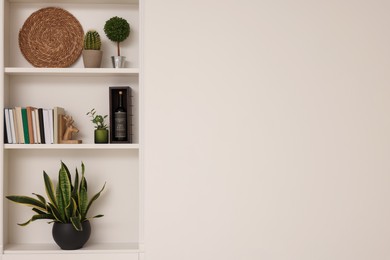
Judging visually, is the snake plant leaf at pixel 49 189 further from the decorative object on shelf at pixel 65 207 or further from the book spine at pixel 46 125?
the book spine at pixel 46 125

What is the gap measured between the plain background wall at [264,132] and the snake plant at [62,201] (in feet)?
1.41

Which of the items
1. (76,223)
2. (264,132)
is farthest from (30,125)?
(264,132)

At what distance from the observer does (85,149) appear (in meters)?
3.20

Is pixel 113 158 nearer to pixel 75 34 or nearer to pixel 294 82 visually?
pixel 75 34

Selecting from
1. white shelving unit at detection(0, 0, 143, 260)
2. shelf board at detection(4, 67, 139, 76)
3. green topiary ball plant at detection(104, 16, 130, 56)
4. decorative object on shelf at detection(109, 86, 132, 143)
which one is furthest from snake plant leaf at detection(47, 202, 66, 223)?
green topiary ball plant at detection(104, 16, 130, 56)

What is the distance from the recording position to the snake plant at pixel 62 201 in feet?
9.71

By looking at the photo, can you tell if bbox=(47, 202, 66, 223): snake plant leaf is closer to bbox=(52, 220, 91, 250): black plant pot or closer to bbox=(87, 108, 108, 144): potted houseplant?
bbox=(52, 220, 91, 250): black plant pot

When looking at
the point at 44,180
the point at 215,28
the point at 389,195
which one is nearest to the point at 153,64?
the point at 215,28

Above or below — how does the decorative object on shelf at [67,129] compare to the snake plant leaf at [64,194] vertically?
above

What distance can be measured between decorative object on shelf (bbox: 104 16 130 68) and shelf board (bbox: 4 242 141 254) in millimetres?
1000

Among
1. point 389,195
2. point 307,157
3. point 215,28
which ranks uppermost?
point 215,28

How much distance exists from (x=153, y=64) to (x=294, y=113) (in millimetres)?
762

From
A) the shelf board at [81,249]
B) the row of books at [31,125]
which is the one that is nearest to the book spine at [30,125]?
the row of books at [31,125]

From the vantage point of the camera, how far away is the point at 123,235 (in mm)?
3199
